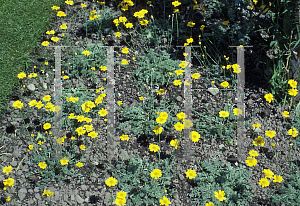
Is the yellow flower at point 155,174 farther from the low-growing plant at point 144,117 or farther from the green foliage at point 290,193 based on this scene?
the green foliage at point 290,193

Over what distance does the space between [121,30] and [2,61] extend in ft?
5.43

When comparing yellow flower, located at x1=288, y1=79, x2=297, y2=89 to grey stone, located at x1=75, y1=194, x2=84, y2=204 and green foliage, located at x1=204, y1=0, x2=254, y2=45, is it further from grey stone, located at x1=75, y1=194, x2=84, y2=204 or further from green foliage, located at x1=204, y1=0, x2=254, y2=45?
grey stone, located at x1=75, y1=194, x2=84, y2=204

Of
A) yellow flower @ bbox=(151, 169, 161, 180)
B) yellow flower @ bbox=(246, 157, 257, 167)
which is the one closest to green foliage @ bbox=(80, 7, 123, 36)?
yellow flower @ bbox=(151, 169, 161, 180)

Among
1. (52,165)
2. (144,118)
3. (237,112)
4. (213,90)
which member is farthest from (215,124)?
(52,165)

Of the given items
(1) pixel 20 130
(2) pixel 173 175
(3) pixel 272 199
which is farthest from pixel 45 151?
(3) pixel 272 199

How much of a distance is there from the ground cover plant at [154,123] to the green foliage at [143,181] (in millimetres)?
10

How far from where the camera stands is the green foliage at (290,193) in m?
2.67

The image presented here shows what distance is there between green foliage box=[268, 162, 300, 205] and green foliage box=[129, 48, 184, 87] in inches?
63.9

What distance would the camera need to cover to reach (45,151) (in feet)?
9.94

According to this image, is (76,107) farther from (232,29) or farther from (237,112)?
(232,29)

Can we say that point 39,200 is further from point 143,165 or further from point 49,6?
point 49,6

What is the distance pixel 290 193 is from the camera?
2.72m

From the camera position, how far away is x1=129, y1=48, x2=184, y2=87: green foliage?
12.0 ft

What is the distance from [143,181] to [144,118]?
73 centimetres
